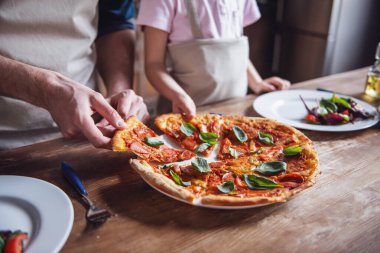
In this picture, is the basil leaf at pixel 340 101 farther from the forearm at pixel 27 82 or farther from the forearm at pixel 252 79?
the forearm at pixel 27 82

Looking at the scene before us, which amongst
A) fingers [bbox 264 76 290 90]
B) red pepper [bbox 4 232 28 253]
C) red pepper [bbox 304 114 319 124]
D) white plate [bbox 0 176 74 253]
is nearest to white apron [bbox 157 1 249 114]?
fingers [bbox 264 76 290 90]

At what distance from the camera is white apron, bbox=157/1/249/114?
1492 mm

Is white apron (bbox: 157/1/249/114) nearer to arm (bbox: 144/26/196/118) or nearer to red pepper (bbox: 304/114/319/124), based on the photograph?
arm (bbox: 144/26/196/118)

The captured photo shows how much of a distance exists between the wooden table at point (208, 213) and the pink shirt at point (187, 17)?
66 centimetres

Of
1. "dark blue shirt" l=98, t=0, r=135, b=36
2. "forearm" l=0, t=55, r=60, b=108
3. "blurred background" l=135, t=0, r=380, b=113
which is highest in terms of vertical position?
"dark blue shirt" l=98, t=0, r=135, b=36

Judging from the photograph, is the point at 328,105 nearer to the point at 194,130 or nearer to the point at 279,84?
the point at 279,84

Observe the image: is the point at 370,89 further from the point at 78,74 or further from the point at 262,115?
the point at 78,74

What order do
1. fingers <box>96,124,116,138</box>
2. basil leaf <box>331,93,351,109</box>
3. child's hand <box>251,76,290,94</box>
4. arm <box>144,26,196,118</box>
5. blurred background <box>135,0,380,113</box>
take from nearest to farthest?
fingers <box>96,124,116,138</box> → basil leaf <box>331,93,351,109</box> → arm <box>144,26,196,118</box> → child's hand <box>251,76,290,94</box> → blurred background <box>135,0,380,113</box>

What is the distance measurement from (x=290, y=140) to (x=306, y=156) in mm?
109

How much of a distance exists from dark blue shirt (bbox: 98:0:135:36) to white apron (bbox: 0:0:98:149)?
140 mm

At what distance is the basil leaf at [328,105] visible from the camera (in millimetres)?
1254

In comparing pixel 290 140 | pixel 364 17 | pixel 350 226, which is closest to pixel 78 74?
pixel 290 140

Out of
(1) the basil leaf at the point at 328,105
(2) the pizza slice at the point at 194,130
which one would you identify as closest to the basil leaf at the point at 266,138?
(2) the pizza slice at the point at 194,130

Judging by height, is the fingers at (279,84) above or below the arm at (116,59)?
below
